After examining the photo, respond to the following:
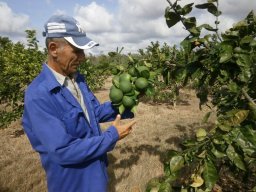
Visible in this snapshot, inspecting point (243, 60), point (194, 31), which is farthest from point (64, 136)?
point (243, 60)

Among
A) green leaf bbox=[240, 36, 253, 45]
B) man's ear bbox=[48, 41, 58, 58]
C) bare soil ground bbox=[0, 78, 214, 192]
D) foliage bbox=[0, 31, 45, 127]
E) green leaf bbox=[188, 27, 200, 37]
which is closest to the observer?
green leaf bbox=[240, 36, 253, 45]

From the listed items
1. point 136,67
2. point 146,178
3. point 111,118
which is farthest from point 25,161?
point 136,67

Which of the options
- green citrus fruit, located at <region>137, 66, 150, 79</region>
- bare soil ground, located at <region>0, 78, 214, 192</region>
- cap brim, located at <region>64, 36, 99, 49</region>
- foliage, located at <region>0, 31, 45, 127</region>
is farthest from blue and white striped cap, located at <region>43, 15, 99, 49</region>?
foliage, located at <region>0, 31, 45, 127</region>

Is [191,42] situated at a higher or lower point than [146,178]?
higher

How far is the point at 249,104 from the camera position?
1674 mm

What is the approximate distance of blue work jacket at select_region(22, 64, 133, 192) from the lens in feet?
6.31

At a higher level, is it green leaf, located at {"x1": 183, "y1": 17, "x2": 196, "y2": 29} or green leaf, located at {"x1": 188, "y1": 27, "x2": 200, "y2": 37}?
green leaf, located at {"x1": 183, "y1": 17, "x2": 196, "y2": 29}

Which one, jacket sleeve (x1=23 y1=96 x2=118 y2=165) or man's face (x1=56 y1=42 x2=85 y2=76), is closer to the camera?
jacket sleeve (x1=23 y1=96 x2=118 y2=165)

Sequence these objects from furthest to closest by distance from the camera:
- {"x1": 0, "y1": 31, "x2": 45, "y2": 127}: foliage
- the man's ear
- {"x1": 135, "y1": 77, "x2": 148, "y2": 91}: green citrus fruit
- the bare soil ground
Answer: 1. {"x1": 0, "y1": 31, "x2": 45, "y2": 127}: foliage
2. the bare soil ground
3. the man's ear
4. {"x1": 135, "y1": 77, "x2": 148, "y2": 91}: green citrus fruit

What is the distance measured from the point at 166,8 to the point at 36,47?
600 cm

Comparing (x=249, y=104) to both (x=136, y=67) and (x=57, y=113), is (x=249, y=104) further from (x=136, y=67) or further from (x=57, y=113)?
(x=57, y=113)

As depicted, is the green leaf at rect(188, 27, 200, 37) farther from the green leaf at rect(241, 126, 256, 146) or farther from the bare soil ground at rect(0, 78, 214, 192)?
the bare soil ground at rect(0, 78, 214, 192)

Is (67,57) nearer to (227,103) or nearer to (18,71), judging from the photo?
(227,103)

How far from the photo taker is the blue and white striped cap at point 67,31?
6.77 ft
